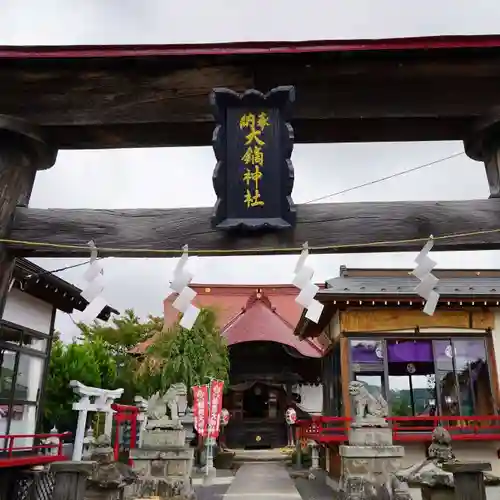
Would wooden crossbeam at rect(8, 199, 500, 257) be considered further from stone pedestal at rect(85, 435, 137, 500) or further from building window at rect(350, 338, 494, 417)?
building window at rect(350, 338, 494, 417)

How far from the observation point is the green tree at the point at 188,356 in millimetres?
19109

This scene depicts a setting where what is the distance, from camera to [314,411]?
87.7ft

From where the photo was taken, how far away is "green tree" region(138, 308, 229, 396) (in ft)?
62.7

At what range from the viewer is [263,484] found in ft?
47.1

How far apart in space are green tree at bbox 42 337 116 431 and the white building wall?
37.0ft

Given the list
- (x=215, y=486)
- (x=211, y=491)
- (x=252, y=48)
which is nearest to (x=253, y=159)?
(x=252, y=48)

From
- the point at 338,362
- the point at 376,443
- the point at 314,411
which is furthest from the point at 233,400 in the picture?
the point at 376,443

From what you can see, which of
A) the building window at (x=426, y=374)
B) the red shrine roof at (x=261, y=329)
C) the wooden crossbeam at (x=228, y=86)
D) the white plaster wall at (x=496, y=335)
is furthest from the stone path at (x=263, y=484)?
the wooden crossbeam at (x=228, y=86)

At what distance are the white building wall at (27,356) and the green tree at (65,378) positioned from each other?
444 inches

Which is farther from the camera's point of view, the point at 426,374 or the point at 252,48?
the point at 426,374

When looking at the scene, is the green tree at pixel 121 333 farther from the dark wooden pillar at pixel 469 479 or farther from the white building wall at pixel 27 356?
the dark wooden pillar at pixel 469 479

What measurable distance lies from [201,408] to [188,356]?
3.63 metres

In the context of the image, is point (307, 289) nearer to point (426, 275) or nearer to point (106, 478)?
point (426, 275)

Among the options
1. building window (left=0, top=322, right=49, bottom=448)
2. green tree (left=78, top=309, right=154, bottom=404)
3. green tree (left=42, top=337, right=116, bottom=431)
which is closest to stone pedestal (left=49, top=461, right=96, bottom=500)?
building window (left=0, top=322, right=49, bottom=448)
